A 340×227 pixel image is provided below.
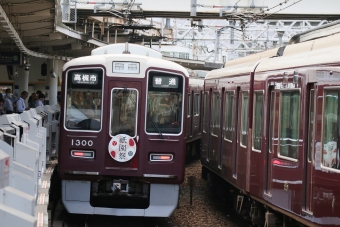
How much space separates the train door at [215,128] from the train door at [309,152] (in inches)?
216

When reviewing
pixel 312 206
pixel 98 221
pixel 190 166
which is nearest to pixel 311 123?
pixel 312 206

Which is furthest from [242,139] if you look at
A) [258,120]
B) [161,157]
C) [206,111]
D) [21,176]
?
[21,176]

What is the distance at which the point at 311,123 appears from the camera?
688 centimetres

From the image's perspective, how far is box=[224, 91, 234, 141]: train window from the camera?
36.8ft

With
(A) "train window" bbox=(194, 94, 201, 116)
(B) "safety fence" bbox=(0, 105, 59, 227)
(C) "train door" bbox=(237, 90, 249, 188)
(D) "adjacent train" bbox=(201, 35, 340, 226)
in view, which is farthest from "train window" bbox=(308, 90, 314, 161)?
(A) "train window" bbox=(194, 94, 201, 116)

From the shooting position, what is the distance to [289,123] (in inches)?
301

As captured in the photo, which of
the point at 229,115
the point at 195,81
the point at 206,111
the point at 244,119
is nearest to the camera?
the point at 244,119

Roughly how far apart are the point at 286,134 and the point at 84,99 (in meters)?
3.36

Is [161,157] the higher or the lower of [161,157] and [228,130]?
the lower

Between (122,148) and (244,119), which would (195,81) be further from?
(122,148)

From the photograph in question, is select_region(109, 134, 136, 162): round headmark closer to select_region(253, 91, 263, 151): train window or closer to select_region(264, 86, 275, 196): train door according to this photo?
select_region(253, 91, 263, 151): train window

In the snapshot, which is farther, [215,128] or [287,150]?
[215,128]

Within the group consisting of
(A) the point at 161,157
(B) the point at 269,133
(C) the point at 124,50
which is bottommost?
(A) the point at 161,157

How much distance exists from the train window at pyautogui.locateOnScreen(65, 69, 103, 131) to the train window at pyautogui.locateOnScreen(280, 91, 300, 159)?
2989 mm
